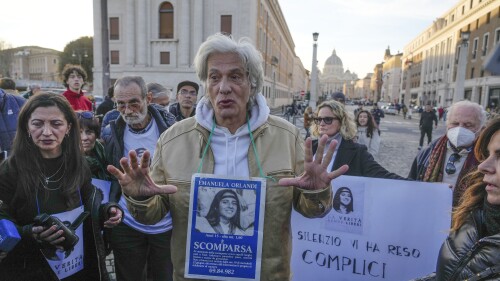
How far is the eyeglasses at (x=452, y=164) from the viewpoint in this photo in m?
3.18

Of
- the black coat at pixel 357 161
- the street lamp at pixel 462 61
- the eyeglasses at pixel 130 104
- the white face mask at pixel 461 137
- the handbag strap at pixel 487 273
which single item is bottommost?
the handbag strap at pixel 487 273

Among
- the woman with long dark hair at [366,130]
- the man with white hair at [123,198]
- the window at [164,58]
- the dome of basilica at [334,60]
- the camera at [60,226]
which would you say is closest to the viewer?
the camera at [60,226]

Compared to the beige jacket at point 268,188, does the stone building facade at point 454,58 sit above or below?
above

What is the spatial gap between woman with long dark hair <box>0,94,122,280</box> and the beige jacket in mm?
722

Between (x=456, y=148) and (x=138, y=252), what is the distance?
120 inches

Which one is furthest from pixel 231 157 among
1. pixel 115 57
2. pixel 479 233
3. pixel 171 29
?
pixel 115 57

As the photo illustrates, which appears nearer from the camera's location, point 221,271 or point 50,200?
point 221,271

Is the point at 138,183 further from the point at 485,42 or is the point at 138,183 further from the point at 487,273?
the point at 485,42

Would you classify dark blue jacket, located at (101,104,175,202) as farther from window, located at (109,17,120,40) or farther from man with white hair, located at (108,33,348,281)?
window, located at (109,17,120,40)

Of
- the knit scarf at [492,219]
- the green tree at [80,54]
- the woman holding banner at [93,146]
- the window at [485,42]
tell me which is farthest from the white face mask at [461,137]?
the green tree at [80,54]

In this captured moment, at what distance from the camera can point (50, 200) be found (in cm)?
228

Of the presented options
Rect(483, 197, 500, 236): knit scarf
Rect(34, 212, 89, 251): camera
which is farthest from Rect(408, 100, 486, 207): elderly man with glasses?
Rect(34, 212, 89, 251): camera

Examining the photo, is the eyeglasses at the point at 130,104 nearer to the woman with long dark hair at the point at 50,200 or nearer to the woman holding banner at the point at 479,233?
the woman with long dark hair at the point at 50,200

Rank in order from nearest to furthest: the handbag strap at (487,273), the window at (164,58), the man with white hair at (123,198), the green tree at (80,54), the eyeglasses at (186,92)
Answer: the handbag strap at (487,273) < the man with white hair at (123,198) < the eyeglasses at (186,92) < the window at (164,58) < the green tree at (80,54)
